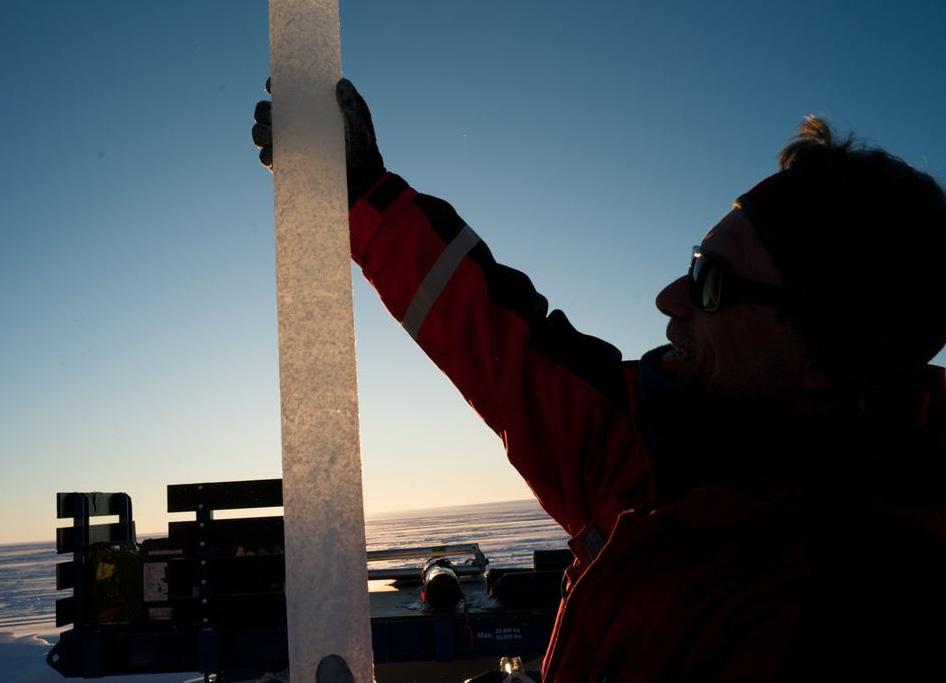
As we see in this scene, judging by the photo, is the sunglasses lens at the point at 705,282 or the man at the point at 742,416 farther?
the sunglasses lens at the point at 705,282

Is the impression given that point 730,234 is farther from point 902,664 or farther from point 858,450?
point 902,664

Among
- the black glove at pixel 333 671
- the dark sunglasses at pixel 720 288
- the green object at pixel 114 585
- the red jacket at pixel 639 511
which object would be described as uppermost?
the dark sunglasses at pixel 720 288

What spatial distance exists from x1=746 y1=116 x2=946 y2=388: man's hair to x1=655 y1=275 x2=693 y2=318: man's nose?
0.21 meters

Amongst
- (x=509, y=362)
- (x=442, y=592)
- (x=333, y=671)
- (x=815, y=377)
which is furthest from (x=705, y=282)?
(x=442, y=592)

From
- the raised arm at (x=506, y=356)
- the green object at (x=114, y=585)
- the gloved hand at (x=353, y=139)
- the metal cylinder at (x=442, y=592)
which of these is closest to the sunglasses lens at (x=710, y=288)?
the raised arm at (x=506, y=356)

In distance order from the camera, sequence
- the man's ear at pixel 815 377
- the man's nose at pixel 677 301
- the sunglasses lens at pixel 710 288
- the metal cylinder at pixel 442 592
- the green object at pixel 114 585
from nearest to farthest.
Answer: the man's ear at pixel 815 377 < the sunglasses lens at pixel 710 288 < the man's nose at pixel 677 301 < the green object at pixel 114 585 < the metal cylinder at pixel 442 592

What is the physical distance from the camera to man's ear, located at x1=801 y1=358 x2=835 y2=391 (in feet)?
4.01

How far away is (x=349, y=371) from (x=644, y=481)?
0.69 m

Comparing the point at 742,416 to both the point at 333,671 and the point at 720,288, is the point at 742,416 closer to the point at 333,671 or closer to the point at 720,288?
the point at 720,288

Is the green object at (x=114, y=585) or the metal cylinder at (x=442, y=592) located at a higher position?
the green object at (x=114, y=585)

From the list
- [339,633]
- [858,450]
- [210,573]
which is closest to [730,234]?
[858,450]

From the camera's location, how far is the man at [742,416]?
93cm

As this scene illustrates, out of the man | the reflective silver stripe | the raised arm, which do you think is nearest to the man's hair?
the man

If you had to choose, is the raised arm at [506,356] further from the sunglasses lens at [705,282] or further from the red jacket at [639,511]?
the sunglasses lens at [705,282]
